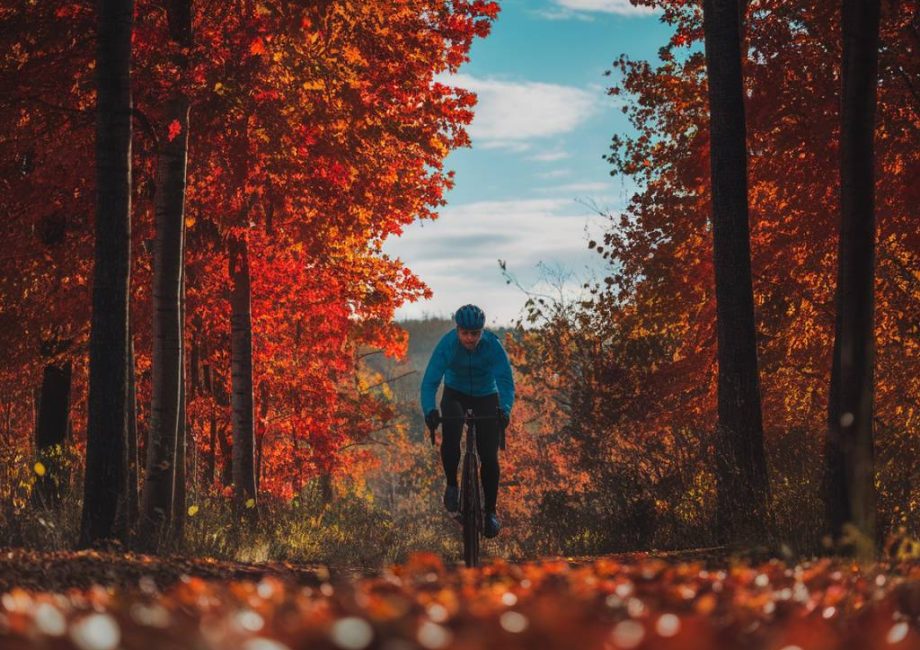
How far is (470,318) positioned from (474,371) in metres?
0.58

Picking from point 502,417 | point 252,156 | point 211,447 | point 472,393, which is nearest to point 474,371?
point 472,393

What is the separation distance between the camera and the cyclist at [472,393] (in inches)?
388

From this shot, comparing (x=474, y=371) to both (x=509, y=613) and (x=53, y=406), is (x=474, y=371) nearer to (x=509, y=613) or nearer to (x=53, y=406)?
(x=509, y=613)

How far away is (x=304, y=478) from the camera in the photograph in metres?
32.3

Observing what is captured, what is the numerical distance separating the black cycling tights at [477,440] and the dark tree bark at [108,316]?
2.93 meters

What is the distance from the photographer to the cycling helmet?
9.79 m

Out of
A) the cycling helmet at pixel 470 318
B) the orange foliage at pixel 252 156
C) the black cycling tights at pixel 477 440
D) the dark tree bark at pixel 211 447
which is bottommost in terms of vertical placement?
the dark tree bark at pixel 211 447

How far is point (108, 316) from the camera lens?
9750 millimetres

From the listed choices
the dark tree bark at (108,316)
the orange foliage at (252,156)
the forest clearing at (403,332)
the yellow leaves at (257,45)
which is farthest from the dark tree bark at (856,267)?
the dark tree bark at (108,316)

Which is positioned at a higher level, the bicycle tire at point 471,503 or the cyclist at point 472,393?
the cyclist at point 472,393

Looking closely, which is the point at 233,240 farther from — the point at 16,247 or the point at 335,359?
the point at 335,359

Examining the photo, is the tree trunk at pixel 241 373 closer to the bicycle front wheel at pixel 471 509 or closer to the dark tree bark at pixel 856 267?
the bicycle front wheel at pixel 471 509

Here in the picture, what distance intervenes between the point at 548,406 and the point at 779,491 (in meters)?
45.6

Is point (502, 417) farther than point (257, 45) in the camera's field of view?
No
